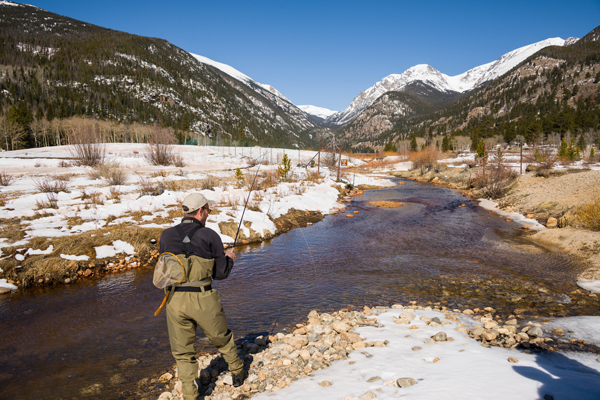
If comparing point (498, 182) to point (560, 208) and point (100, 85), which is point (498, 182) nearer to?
point (560, 208)

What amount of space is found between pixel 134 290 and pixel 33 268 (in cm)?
321

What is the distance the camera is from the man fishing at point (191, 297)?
361 centimetres

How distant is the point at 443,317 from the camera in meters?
6.23

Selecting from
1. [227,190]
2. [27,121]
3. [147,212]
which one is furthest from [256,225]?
[27,121]

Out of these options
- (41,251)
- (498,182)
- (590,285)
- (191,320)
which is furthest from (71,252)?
(498,182)

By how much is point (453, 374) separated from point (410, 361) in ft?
2.12

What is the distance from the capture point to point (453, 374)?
367 centimetres

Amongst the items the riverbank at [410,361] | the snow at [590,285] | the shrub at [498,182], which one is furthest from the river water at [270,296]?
the shrub at [498,182]

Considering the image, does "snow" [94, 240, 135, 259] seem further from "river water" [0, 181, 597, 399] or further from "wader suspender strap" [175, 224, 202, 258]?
"wader suspender strap" [175, 224, 202, 258]

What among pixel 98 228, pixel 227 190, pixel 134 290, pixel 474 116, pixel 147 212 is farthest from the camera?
pixel 474 116

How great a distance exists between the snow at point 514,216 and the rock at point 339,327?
14.5 meters

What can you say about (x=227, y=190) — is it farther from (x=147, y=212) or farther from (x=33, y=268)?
(x=33, y=268)

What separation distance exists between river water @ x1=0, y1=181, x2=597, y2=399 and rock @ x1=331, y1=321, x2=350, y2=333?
129 cm

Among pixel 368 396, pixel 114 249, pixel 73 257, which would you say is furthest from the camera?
pixel 114 249
